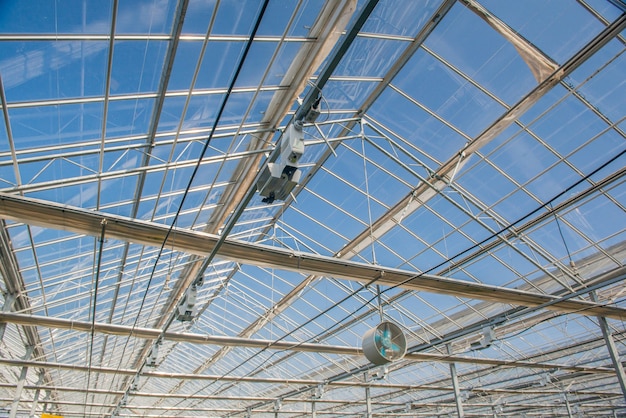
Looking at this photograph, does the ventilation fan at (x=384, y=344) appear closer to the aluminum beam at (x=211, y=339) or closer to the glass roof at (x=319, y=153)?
the glass roof at (x=319, y=153)

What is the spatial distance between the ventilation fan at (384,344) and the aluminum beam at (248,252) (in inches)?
77.3

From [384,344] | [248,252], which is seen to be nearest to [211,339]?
[248,252]

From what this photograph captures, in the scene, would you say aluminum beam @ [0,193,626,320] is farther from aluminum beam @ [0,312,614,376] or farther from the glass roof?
aluminum beam @ [0,312,614,376]

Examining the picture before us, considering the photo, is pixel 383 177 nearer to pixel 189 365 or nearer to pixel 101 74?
pixel 101 74

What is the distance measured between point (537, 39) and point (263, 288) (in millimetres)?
14929

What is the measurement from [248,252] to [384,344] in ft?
13.9

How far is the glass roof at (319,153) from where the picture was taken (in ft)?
25.0

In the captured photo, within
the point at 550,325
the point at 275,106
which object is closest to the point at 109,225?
the point at 275,106

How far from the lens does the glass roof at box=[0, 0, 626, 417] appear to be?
7.63m

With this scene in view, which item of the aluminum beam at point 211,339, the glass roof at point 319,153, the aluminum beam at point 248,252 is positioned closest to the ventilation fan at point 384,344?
the glass roof at point 319,153

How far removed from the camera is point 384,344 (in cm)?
1016

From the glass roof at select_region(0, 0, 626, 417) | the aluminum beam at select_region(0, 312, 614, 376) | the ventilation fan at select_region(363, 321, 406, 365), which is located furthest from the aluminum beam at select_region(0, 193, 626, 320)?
the aluminum beam at select_region(0, 312, 614, 376)

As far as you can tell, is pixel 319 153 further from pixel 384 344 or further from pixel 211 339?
pixel 211 339

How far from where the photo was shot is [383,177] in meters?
13.0
